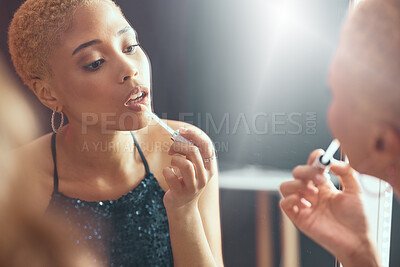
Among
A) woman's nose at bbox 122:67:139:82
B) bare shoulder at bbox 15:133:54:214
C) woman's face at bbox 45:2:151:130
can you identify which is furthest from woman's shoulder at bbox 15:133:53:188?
woman's nose at bbox 122:67:139:82

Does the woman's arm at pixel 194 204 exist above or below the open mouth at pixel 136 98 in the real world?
below

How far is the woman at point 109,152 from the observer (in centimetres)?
67

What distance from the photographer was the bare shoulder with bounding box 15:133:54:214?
2.48ft

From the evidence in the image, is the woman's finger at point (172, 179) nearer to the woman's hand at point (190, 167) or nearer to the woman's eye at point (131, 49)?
the woman's hand at point (190, 167)

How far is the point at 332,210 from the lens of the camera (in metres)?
0.64

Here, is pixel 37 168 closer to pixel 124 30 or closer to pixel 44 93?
pixel 44 93

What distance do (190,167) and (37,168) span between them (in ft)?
1.09

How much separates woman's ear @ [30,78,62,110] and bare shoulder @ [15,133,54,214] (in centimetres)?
8

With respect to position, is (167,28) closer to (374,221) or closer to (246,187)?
(246,187)

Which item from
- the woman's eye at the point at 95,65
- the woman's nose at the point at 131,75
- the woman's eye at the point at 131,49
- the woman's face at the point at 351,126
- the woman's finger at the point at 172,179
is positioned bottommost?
the woman's finger at the point at 172,179

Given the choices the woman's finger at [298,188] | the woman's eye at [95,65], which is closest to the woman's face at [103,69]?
the woman's eye at [95,65]

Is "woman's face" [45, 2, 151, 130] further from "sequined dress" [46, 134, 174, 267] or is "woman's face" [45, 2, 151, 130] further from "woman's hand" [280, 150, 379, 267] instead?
"woman's hand" [280, 150, 379, 267]

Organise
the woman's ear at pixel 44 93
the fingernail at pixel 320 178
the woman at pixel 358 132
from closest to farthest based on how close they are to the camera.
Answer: the woman at pixel 358 132 < the fingernail at pixel 320 178 < the woman's ear at pixel 44 93

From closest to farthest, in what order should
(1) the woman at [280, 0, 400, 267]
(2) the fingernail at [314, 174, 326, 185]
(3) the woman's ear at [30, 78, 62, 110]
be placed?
(1) the woman at [280, 0, 400, 267]
(2) the fingernail at [314, 174, 326, 185]
(3) the woman's ear at [30, 78, 62, 110]
